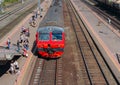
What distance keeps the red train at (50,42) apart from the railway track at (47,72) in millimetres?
651

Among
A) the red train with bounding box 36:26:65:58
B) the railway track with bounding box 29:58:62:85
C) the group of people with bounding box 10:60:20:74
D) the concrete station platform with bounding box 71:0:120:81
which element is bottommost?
the concrete station platform with bounding box 71:0:120:81

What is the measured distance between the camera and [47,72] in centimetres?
2208

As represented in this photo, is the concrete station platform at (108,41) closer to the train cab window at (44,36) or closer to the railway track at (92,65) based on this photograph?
the railway track at (92,65)

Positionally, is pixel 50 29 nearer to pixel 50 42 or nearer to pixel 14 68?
pixel 50 42

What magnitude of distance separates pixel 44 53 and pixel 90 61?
406 centimetres

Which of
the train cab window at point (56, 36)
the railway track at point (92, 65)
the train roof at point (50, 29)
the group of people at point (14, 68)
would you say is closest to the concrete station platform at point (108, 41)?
the railway track at point (92, 65)

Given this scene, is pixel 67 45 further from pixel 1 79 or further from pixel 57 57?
pixel 1 79

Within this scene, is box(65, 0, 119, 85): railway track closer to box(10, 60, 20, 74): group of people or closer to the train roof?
the train roof

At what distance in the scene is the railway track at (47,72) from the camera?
66.2 feet

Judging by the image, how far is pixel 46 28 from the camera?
2456 centimetres

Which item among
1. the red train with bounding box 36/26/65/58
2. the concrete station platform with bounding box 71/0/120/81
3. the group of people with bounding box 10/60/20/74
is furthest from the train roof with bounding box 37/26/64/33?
the concrete station platform with bounding box 71/0/120/81

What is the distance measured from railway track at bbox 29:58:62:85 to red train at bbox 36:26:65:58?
2.14ft

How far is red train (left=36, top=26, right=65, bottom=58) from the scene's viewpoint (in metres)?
23.9

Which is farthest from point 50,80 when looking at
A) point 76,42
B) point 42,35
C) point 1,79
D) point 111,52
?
point 76,42
